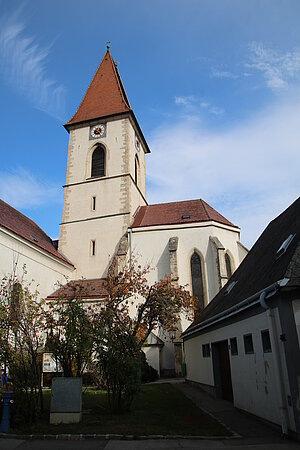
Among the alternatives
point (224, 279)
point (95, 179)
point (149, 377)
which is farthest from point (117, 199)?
point (149, 377)

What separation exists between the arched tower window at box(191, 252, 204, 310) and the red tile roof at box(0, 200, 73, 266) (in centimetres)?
967

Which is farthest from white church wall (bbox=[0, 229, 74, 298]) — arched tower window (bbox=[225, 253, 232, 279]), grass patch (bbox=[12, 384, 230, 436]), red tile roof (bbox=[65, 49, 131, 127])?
red tile roof (bbox=[65, 49, 131, 127])

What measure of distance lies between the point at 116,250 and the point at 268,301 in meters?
19.2

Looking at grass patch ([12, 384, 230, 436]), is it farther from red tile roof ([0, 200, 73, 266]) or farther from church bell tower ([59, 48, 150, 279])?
church bell tower ([59, 48, 150, 279])

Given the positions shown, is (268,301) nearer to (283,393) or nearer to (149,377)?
(283,393)

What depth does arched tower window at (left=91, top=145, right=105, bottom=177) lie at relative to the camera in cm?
2970

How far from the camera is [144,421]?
8.36 m

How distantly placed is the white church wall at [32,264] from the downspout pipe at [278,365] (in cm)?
1433

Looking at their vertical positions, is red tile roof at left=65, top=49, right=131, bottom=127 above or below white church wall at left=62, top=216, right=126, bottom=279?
above

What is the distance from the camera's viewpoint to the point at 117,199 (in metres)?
27.7

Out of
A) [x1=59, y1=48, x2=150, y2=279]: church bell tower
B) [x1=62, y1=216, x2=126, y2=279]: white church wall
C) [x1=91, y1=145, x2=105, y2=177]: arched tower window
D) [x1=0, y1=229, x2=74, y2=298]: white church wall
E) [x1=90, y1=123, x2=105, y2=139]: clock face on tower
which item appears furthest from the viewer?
[x1=90, y1=123, x2=105, y2=139]: clock face on tower

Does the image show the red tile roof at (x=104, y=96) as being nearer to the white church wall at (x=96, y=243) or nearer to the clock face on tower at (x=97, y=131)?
the clock face on tower at (x=97, y=131)

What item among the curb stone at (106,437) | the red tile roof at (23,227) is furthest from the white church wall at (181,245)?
the curb stone at (106,437)

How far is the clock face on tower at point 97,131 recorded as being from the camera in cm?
3089
